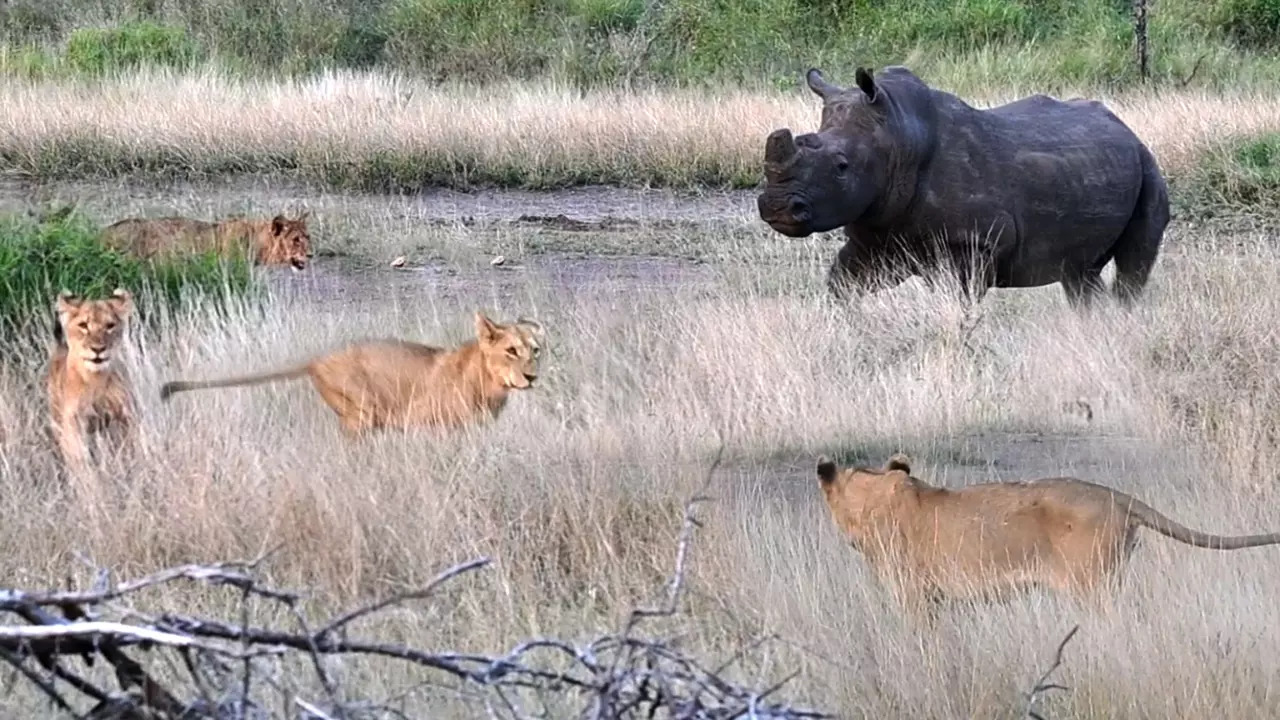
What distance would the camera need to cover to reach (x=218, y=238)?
39.6 feet

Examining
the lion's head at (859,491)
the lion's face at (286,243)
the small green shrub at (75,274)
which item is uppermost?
the lion's head at (859,491)

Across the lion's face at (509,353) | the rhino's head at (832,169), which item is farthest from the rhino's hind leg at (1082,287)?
the lion's face at (509,353)

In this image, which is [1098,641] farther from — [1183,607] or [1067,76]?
[1067,76]

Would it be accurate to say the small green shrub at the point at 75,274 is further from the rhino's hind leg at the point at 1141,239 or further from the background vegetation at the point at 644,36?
the background vegetation at the point at 644,36

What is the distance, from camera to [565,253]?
→ 1432 cm

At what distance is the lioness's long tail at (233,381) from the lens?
7547mm

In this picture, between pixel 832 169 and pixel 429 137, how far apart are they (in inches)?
360

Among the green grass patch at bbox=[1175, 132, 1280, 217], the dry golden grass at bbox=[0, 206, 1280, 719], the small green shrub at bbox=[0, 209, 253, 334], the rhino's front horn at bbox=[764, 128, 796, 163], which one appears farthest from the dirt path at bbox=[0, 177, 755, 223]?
the rhino's front horn at bbox=[764, 128, 796, 163]

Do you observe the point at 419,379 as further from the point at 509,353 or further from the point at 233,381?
the point at 233,381

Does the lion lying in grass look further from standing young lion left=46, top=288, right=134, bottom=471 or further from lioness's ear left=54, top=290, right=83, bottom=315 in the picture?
lioness's ear left=54, top=290, right=83, bottom=315

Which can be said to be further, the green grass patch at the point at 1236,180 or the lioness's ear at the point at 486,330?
the green grass patch at the point at 1236,180

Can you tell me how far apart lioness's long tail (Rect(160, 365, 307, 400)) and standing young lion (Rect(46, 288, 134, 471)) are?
148 mm

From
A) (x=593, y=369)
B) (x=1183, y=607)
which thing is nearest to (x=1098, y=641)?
(x=1183, y=607)

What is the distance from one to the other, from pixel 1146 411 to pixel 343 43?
741 inches
